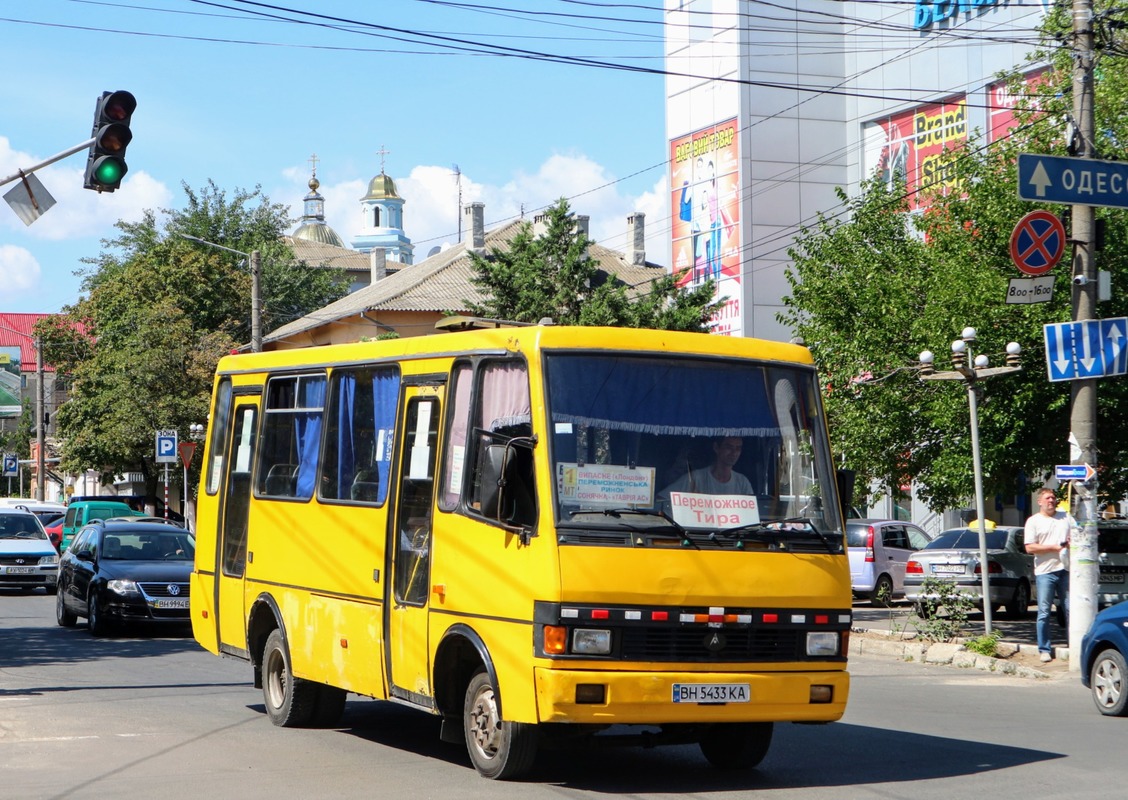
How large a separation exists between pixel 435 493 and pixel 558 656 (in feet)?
5.46

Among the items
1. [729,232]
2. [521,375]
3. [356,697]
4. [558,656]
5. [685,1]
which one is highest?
[685,1]

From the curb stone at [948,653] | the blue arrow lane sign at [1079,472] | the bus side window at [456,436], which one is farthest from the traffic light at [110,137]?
the curb stone at [948,653]

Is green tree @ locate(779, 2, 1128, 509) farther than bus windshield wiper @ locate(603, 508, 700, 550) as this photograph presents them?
Yes

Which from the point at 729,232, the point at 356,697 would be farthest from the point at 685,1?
the point at 356,697

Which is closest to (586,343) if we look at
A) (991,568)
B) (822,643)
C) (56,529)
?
(822,643)

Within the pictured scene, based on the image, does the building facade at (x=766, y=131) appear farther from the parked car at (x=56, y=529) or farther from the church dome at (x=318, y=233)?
the church dome at (x=318, y=233)

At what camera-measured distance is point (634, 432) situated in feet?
29.4

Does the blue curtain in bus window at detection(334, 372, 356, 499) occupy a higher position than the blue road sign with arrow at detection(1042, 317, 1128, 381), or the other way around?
the blue road sign with arrow at detection(1042, 317, 1128, 381)

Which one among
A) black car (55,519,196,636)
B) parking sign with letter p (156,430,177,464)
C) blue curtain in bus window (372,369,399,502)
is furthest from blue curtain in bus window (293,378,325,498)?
parking sign with letter p (156,430,177,464)

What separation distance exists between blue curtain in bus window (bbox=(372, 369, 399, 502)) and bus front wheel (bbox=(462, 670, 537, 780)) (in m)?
1.70

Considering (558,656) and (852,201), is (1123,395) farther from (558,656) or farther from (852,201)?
(558,656)

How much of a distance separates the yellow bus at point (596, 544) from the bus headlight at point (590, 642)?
0.01 meters

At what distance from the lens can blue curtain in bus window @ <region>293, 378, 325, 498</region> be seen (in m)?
11.5

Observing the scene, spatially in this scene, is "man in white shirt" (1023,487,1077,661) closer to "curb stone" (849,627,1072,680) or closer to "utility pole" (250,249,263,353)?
"curb stone" (849,627,1072,680)
